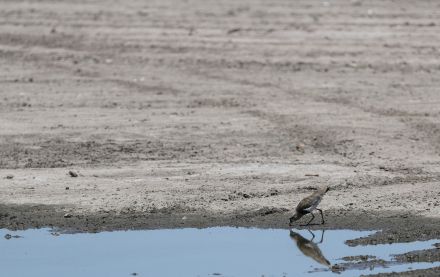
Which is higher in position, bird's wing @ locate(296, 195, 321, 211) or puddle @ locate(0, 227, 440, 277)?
bird's wing @ locate(296, 195, 321, 211)

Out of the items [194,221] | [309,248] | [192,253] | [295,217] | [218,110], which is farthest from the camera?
[218,110]

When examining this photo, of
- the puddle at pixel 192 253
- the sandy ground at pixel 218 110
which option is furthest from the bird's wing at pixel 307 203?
the sandy ground at pixel 218 110

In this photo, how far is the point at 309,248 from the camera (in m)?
10.6

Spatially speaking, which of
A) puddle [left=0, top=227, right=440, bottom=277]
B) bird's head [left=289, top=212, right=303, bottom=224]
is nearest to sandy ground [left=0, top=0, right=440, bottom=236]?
bird's head [left=289, top=212, right=303, bottom=224]

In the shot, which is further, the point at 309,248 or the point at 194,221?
the point at 194,221

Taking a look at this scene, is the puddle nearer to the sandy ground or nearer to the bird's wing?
the bird's wing

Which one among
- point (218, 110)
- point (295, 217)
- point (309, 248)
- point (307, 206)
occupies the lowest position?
point (218, 110)

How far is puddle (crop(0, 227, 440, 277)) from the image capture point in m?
9.85

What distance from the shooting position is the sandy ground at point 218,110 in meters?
12.2

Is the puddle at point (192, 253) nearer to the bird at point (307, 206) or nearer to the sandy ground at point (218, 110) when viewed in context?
the bird at point (307, 206)

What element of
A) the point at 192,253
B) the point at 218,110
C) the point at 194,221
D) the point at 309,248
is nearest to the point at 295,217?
the point at 309,248

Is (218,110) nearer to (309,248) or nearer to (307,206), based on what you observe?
(307,206)

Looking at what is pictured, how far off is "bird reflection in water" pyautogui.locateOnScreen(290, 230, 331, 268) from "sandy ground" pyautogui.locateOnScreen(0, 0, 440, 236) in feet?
1.38

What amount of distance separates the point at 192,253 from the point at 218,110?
257 inches
